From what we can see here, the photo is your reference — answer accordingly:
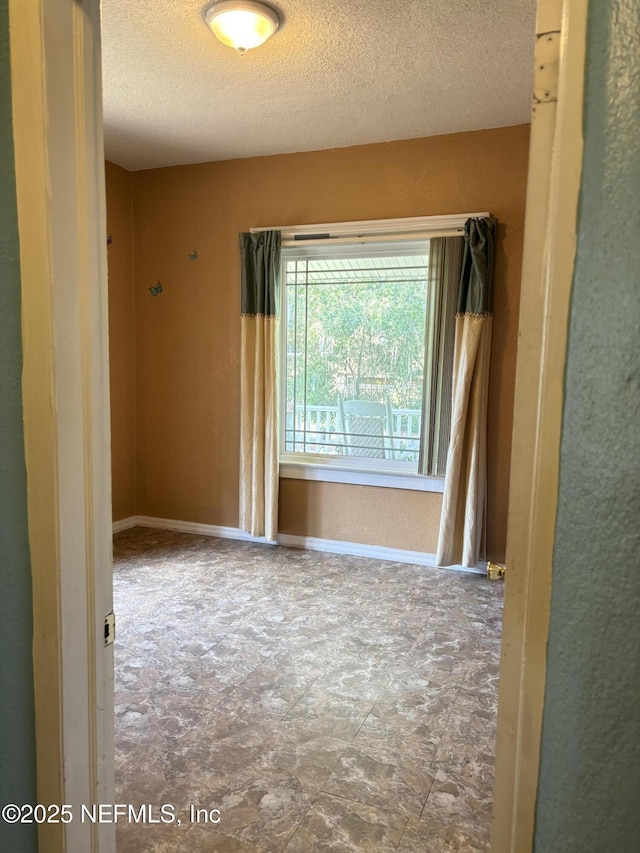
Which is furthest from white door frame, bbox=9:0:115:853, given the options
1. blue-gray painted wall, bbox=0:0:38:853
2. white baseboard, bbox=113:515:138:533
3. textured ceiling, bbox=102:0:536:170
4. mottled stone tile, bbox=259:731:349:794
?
white baseboard, bbox=113:515:138:533

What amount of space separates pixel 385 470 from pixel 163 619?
1.76 meters

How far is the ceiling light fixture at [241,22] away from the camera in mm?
2277

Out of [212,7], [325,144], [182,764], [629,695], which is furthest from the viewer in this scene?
[325,144]

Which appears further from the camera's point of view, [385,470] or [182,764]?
[385,470]

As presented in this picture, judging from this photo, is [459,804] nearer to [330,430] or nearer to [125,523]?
[330,430]

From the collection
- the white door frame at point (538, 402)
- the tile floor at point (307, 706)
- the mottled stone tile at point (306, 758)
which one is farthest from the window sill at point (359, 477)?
the white door frame at point (538, 402)

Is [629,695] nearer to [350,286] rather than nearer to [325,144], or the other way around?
[350,286]

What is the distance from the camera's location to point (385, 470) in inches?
156

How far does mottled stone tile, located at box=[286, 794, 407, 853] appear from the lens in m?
1.59

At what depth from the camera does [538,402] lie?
0.70 meters

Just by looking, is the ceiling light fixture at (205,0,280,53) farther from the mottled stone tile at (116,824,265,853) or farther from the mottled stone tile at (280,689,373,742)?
the mottled stone tile at (116,824,265,853)

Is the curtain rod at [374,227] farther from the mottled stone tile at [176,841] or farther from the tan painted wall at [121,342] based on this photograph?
the mottled stone tile at [176,841]

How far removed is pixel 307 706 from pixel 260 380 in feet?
7.60

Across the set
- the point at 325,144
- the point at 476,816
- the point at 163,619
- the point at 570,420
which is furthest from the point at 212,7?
A: the point at 476,816
